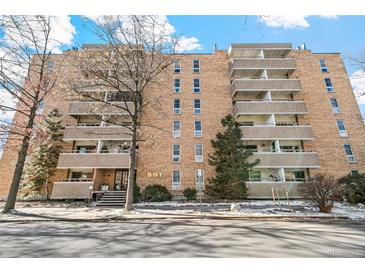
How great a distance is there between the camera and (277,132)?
62.9 ft

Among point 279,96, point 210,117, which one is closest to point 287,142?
point 279,96

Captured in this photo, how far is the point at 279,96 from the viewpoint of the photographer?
22.4 m

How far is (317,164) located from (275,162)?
372cm

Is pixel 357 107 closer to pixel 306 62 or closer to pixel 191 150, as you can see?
pixel 306 62

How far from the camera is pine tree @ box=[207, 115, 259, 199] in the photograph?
1639 cm

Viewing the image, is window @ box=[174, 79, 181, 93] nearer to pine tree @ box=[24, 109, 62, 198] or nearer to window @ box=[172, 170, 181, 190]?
window @ box=[172, 170, 181, 190]

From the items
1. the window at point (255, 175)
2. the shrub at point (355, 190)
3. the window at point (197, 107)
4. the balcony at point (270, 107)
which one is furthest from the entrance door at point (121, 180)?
the shrub at point (355, 190)

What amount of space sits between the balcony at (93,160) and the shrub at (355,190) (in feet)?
56.5

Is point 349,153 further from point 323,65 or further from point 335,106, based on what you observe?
point 323,65

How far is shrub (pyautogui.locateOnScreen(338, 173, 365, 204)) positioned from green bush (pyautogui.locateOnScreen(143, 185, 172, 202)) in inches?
528

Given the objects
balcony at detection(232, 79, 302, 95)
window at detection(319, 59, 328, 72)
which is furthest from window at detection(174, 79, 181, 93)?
window at detection(319, 59, 328, 72)

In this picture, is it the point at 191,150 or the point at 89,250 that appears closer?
the point at 89,250

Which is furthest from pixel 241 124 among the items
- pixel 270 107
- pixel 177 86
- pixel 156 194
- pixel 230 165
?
pixel 156 194

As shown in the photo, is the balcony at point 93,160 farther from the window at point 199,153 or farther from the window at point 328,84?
the window at point 328,84
